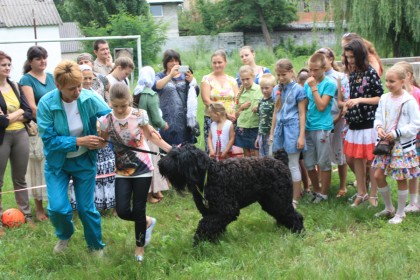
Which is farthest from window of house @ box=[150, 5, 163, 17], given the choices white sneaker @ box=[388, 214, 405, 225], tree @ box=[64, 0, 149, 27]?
white sneaker @ box=[388, 214, 405, 225]

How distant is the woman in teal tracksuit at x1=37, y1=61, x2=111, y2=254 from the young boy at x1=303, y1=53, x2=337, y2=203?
2.95 metres

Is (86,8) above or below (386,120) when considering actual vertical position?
above

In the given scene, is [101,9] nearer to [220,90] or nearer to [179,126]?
[220,90]

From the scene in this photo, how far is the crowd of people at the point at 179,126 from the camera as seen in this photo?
517 centimetres

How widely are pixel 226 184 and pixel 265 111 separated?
7.36 feet

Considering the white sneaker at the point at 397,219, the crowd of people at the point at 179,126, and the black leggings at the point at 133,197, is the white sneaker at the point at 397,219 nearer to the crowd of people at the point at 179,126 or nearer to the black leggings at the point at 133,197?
the crowd of people at the point at 179,126

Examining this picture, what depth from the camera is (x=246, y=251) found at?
521cm

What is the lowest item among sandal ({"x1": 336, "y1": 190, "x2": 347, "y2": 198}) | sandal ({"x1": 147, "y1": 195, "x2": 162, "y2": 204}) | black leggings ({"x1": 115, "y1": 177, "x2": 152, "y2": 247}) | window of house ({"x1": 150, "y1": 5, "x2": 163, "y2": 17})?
sandal ({"x1": 147, "y1": 195, "x2": 162, "y2": 204})

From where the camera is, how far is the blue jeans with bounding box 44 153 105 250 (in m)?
5.12

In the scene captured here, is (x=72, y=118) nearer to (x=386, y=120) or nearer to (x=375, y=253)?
(x=375, y=253)

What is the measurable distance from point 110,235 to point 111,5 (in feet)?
80.3

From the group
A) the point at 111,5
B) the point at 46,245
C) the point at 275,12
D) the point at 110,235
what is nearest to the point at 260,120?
the point at 110,235

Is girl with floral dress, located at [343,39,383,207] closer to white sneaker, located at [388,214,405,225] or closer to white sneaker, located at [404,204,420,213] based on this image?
white sneaker, located at [404,204,420,213]

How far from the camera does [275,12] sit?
47438mm
